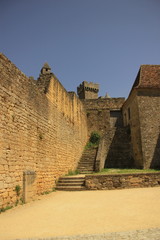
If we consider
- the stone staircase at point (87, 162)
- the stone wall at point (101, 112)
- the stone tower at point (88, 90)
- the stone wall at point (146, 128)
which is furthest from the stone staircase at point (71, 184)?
the stone tower at point (88, 90)

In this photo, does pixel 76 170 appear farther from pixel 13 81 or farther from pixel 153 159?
pixel 13 81

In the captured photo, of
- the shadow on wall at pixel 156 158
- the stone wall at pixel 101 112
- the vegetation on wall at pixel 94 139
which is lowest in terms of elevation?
the shadow on wall at pixel 156 158

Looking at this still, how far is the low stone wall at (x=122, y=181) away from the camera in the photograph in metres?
9.48

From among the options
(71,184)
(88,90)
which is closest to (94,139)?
(71,184)

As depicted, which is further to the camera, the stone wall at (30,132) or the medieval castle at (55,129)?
the medieval castle at (55,129)

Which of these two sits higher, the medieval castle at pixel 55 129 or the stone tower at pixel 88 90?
the stone tower at pixel 88 90

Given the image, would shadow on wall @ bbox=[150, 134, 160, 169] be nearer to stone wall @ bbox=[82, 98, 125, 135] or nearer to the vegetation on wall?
the vegetation on wall

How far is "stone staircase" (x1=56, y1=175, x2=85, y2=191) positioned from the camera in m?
9.64

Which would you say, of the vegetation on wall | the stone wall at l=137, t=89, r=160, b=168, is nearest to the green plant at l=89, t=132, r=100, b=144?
the vegetation on wall

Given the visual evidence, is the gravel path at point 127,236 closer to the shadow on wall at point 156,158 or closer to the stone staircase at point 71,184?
the stone staircase at point 71,184

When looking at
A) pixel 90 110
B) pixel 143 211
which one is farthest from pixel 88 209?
pixel 90 110

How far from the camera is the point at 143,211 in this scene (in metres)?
5.04

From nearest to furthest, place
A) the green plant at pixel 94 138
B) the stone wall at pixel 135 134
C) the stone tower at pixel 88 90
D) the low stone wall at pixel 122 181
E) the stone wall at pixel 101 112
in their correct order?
the low stone wall at pixel 122 181 → the stone wall at pixel 135 134 → the green plant at pixel 94 138 → the stone wall at pixel 101 112 → the stone tower at pixel 88 90

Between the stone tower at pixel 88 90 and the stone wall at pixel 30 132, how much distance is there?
1081 inches
